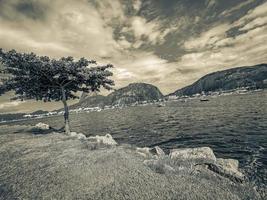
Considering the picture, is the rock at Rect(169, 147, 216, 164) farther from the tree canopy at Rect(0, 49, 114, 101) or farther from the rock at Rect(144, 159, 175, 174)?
the tree canopy at Rect(0, 49, 114, 101)

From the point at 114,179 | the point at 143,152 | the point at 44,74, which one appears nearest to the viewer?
the point at 114,179

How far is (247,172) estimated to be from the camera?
42.5 ft

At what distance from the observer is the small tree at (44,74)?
23.0 m

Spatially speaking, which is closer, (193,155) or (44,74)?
(193,155)

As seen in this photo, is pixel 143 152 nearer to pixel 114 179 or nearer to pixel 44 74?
pixel 114 179

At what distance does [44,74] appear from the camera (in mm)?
24797

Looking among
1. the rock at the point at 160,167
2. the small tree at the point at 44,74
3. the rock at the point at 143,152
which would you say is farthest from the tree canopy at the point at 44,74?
the rock at the point at 160,167

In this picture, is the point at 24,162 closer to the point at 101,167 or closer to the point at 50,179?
the point at 50,179

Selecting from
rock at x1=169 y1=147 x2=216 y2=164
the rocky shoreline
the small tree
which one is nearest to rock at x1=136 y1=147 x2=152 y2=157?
rock at x1=169 y1=147 x2=216 y2=164

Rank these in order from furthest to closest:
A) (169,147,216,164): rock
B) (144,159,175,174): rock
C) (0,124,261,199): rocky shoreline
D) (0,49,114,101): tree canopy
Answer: (0,49,114,101): tree canopy < (169,147,216,164): rock < (144,159,175,174): rock < (0,124,261,199): rocky shoreline

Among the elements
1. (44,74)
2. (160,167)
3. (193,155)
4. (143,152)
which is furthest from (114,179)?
(44,74)

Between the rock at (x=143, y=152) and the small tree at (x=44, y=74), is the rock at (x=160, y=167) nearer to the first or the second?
the rock at (x=143, y=152)

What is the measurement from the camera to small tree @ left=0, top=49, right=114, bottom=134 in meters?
23.0

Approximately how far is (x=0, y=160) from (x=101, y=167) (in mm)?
8699
